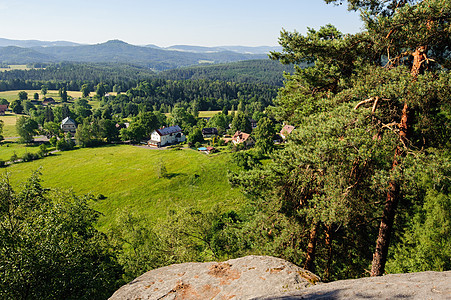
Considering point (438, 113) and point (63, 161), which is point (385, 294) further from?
point (63, 161)

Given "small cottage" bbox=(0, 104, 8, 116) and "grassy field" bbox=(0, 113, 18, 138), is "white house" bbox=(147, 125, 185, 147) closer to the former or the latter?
"grassy field" bbox=(0, 113, 18, 138)

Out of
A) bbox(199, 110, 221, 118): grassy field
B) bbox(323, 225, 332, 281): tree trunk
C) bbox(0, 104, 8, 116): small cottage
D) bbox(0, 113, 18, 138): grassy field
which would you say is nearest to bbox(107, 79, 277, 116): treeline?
bbox(199, 110, 221, 118): grassy field

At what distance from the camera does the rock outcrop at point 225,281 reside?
25.3 feet

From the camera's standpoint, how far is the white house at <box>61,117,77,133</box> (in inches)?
4269

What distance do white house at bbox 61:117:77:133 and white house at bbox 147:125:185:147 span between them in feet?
132

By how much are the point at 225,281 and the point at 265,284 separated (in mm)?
1386

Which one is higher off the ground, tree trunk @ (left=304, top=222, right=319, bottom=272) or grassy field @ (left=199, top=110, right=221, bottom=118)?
tree trunk @ (left=304, top=222, right=319, bottom=272)

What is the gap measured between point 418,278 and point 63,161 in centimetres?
8030

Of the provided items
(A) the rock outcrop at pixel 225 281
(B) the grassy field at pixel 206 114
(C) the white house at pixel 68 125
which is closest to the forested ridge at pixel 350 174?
(A) the rock outcrop at pixel 225 281

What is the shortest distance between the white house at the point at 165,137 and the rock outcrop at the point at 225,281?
274 feet

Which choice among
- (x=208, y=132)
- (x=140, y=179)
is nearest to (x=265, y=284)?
(x=140, y=179)

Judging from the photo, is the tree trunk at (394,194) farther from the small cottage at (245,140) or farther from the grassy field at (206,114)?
the grassy field at (206,114)

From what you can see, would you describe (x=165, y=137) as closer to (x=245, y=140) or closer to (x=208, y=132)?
(x=208, y=132)

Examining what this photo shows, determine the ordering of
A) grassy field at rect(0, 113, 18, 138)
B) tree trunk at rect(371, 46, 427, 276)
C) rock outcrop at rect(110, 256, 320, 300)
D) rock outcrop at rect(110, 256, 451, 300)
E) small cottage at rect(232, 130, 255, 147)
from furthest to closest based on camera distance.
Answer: grassy field at rect(0, 113, 18, 138) → small cottage at rect(232, 130, 255, 147) → tree trunk at rect(371, 46, 427, 276) → rock outcrop at rect(110, 256, 320, 300) → rock outcrop at rect(110, 256, 451, 300)
